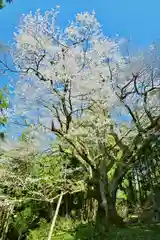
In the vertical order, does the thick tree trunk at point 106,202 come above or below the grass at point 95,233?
above

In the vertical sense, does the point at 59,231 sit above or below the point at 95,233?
above

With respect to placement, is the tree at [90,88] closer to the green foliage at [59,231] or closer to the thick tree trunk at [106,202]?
the thick tree trunk at [106,202]

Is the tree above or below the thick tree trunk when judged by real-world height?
above

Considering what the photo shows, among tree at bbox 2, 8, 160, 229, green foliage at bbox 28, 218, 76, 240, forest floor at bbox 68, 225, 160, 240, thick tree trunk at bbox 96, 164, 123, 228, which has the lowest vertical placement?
forest floor at bbox 68, 225, 160, 240

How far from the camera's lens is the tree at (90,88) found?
26.8ft

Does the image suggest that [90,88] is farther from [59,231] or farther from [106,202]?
[59,231]

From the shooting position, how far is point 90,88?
8406 mm

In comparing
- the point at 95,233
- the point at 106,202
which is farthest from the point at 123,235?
the point at 106,202

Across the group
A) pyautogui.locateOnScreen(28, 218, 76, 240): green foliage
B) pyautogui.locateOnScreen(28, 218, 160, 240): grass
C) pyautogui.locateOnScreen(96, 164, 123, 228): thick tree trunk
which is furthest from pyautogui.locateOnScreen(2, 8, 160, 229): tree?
pyautogui.locateOnScreen(28, 218, 76, 240): green foliage

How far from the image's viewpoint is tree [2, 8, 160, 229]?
816 cm

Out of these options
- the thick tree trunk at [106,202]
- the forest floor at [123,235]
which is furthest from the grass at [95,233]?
the thick tree trunk at [106,202]

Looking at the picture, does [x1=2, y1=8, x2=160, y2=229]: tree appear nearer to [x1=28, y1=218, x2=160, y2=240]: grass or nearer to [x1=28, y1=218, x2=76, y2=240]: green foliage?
[x1=28, y1=218, x2=160, y2=240]: grass

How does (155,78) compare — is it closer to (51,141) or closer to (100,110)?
(100,110)

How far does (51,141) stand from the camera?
9188mm
